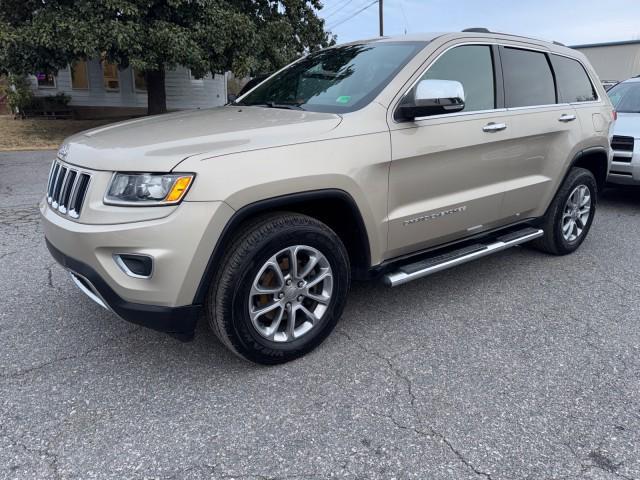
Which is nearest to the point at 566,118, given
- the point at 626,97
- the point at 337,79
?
the point at 337,79

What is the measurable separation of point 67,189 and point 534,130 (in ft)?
10.9

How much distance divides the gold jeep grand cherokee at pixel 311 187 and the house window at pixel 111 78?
58.2 ft

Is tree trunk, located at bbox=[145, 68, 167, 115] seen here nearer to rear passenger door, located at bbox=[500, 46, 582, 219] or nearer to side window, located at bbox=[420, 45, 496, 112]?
rear passenger door, located at bbox=[500, 46, 582, 219]

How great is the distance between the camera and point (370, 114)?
3.01 meters

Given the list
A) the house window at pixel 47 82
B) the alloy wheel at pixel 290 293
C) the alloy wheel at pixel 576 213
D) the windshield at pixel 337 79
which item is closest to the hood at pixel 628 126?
the alloy wheel at pixel 576 213

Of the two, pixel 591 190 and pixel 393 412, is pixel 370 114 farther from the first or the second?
pixel 591 190

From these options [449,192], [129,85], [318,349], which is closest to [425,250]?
[449,192]

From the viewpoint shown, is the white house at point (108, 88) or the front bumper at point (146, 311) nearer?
the front bumper at point (146, 311)

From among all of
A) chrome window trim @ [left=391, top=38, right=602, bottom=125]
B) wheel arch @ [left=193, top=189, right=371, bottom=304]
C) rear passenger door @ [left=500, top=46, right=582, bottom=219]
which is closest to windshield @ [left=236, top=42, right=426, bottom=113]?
chrome window trim @ [left=391, top=38, right=602, bottom=125]

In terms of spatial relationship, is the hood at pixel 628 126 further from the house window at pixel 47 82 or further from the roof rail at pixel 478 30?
the house window at pixel 47 82

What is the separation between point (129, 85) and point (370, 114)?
1932cm

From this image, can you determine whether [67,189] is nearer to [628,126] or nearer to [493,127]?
[493,127]

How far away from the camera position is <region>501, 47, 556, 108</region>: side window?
3908mm

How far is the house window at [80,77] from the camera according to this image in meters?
19.0
